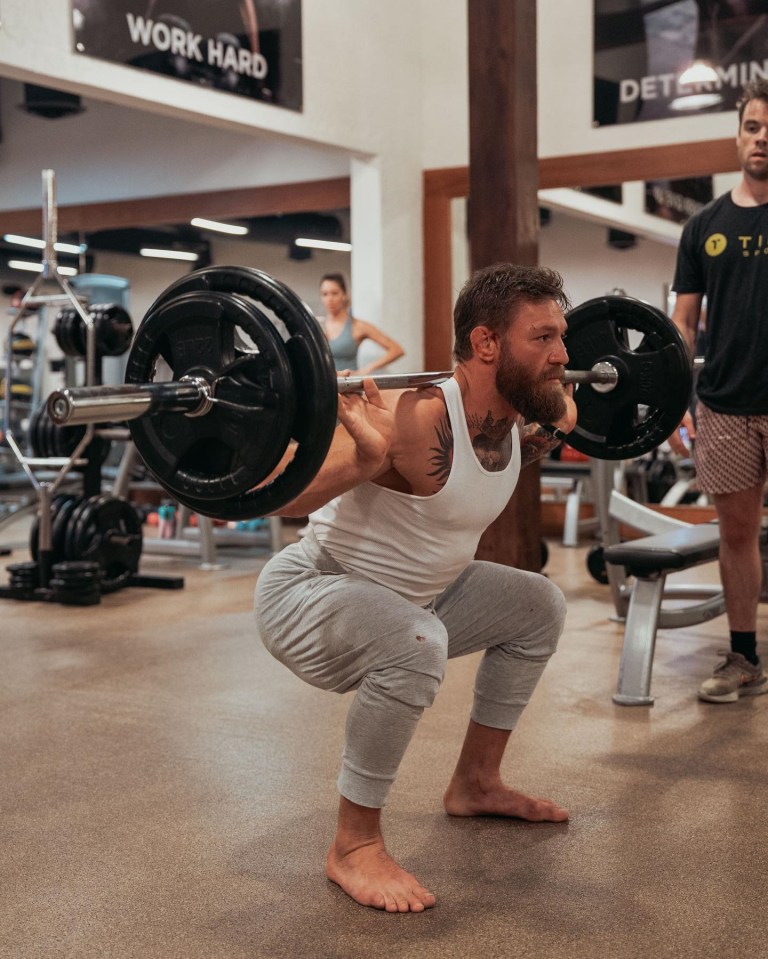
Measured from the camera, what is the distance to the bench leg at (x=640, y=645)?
2.99 meters

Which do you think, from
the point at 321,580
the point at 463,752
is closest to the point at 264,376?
the point at 321,580

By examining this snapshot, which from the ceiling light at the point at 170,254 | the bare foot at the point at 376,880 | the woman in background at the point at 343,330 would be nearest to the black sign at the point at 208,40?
the woman in background at the point at 343,330

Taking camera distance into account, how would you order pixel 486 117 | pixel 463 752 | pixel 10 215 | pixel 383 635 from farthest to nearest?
1. pixel 10 215
2. pixel 486 117
3. pixel 463 752
4. pixel 383 635

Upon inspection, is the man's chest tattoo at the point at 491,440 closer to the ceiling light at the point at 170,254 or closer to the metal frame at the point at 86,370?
the metal frame at the point at 86,370

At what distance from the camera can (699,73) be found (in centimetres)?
552

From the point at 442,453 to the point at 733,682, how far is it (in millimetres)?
1579

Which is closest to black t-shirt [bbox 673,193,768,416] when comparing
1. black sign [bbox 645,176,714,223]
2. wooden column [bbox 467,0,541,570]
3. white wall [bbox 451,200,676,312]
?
wooden column [bbox 467,0,541,570]

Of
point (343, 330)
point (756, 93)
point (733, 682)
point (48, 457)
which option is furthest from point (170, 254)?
point (733, 682)

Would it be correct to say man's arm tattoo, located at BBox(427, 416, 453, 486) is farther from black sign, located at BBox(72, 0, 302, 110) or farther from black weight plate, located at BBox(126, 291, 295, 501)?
black sign, located at BBox(72, 0, 302, 110)

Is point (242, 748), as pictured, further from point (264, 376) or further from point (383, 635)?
point (264, 376)

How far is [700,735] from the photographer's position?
268cm

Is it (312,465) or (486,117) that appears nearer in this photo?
(312,465)

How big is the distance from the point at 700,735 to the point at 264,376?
1.65 meters

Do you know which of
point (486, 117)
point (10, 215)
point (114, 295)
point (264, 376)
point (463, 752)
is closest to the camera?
point (264, 376)
